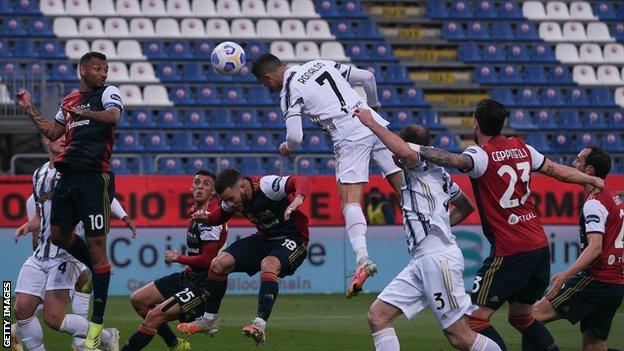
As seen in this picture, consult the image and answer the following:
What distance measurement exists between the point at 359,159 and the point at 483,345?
277 centimetres

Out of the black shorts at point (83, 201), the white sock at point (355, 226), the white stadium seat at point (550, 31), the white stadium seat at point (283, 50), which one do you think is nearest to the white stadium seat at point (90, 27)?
the white stadium seat at point (283, 50)

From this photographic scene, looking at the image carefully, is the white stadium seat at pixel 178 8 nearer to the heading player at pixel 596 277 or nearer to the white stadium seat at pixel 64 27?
the white stadium seat at pixel 64 27

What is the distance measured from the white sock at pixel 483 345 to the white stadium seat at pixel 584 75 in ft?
77.3

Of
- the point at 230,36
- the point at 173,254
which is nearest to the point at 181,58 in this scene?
the point at 230,36

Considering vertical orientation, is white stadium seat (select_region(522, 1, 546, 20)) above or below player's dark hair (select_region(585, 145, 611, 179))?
above

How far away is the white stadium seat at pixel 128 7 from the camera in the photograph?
29.8 meters

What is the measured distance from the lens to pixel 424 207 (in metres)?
9.20

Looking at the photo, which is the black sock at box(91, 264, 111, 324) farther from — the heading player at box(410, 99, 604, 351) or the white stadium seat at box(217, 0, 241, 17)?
the white stadium seat at box(217, 0, 241, 17)

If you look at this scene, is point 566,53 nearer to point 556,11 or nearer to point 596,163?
point 556,11

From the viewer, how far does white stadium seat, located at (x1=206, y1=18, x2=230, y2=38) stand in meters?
29.8

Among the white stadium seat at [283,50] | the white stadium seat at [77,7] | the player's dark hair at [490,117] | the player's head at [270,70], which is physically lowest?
the player's dark hair at [490,117]

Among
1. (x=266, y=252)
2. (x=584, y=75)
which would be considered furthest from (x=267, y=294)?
(x=584, y=75)

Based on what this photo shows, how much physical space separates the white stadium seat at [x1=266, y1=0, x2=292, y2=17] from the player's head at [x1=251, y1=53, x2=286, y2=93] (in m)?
19.5

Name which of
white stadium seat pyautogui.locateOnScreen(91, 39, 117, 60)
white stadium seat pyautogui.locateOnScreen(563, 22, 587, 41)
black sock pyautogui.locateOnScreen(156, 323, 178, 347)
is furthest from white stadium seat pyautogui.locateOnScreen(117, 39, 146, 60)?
black sock pyautogui.locateOnScreen(156, 323, 178, 347)
